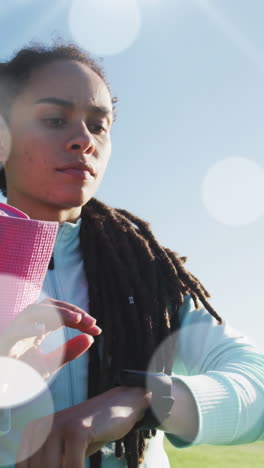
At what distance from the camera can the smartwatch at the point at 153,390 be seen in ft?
4.57

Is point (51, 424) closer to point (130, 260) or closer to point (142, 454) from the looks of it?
point (142, 454)

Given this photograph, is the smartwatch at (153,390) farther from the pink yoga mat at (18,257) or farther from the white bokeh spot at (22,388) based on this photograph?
the pink yoga mat at (18,257)

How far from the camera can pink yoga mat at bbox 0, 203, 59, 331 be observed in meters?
1.27

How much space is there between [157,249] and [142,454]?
0.93 metres

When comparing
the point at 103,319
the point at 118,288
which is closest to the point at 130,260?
the point at 118,288

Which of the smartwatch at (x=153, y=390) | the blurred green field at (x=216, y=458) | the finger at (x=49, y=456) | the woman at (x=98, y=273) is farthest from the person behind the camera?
the blurred green field at (x=216, y=458)

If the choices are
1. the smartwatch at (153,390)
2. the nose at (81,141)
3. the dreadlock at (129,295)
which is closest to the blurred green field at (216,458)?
the dreadlock at (129,295)

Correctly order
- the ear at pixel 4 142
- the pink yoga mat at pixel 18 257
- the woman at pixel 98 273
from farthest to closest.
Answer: the ear at pixel 4 142
the woman at pixel 98 273
the pink yoga mat at pixel 18 257

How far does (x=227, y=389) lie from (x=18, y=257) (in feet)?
2.67

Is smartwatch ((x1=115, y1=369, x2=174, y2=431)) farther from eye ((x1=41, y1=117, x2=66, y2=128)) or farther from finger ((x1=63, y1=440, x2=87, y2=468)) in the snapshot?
eye ((x1=41, y1=117, x2=66, y2=128))

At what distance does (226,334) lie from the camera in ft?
7.06

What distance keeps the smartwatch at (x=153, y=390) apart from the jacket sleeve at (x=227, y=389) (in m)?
→ 0.14

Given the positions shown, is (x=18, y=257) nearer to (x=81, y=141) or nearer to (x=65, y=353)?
(x=65, y=353)

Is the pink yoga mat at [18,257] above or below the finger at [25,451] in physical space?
above
